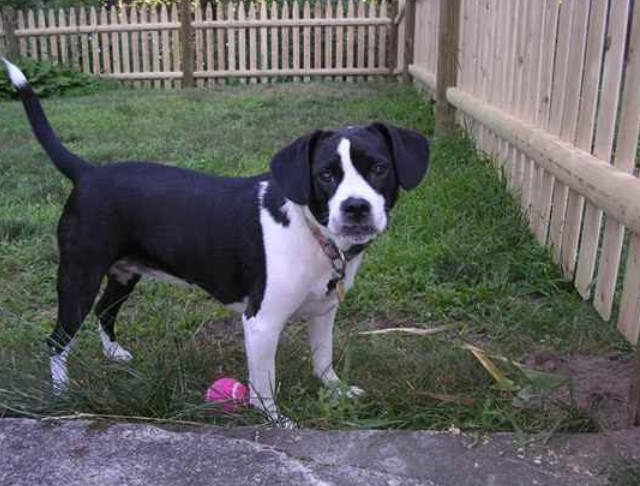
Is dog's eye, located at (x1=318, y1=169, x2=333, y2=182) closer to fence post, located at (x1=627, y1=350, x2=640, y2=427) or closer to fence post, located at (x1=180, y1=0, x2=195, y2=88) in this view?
fence post, located at (x1=627, y1=350, x2=640, y2=427)

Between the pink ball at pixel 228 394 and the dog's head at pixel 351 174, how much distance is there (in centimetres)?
65

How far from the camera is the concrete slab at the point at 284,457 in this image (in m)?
2.01

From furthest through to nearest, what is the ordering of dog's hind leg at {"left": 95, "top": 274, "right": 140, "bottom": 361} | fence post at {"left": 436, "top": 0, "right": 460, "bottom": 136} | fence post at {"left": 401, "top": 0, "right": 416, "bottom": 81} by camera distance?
fence post at {"left": 401, "top": 0, "right": 416, "bottom": 81}
fence post at {"left": 436, "top": 0, "right": 460, "bottom": 136}
dog's hind leg at {"left": 95, "top": 274, "right": 140, "bottom": 361}

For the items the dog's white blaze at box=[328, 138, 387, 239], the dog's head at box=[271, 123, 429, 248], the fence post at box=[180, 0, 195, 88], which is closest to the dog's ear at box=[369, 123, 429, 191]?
the dog's head at box=[271, 123, 429, 248]

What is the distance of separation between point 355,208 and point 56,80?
1153 centimetres

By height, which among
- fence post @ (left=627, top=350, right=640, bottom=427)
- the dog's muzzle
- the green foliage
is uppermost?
the dog's muzzle

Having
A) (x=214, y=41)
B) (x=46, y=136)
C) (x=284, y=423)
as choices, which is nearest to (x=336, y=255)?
(x=284, y=423)

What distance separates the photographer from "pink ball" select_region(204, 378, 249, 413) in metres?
2.55

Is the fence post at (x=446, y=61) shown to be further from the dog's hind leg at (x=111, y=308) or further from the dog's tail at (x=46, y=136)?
the dog's tail at (x=46, y=136)

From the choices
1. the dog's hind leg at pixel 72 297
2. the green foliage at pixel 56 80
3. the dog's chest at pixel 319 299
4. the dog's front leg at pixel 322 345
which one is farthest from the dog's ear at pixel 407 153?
the green foliage at pixel 56 80

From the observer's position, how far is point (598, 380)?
291 centimetres

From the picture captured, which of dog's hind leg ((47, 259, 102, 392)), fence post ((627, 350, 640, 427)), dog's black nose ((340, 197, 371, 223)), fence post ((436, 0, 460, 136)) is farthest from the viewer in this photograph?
fence post ((436, 0, 460, 136))

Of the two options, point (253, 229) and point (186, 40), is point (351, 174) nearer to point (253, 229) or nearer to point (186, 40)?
point (253, 229)

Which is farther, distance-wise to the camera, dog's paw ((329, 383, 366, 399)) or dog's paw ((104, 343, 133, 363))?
dog's paw ((104, 343, 133, 363))
